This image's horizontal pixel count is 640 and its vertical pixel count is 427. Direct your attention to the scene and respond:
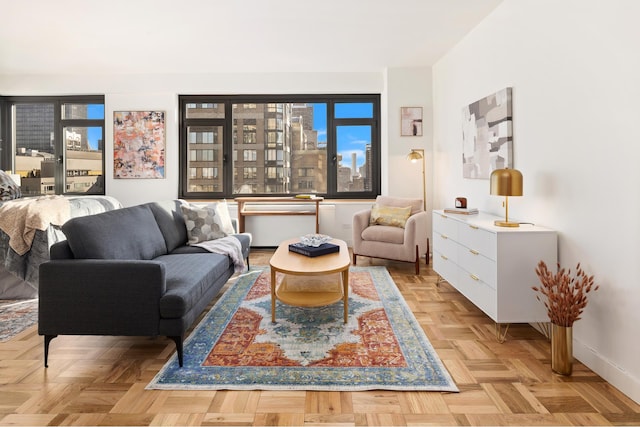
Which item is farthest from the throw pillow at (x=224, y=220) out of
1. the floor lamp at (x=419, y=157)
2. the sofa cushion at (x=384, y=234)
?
the floor lamp at (x=419, y=157)

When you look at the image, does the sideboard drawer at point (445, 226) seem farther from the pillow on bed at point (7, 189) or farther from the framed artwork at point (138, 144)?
the pillow on bed at point (7, 189)

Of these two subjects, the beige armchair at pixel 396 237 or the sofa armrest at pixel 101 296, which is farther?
the beige armchair at pixel 396 237

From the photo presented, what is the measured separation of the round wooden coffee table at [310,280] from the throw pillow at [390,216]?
1.52 meters

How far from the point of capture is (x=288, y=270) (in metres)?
2.71

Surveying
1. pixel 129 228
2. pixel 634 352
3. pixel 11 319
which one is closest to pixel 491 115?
pixel 634 352

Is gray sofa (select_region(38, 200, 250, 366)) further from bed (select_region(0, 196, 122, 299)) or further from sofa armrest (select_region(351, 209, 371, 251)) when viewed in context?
sofa armrest (select_region(351, 209, 371, 251))

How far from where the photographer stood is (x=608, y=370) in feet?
6.76

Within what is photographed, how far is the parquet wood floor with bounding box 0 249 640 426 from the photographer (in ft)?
5.68

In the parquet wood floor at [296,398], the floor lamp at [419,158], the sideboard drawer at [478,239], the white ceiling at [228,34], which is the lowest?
the parquet wood floor at [296,398]

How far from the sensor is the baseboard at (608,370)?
1898mm

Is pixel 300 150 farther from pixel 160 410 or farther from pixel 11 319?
pixel 160 410

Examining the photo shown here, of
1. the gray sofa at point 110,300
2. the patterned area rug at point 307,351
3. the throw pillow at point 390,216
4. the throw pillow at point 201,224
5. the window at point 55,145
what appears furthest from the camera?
the window at point 55,145

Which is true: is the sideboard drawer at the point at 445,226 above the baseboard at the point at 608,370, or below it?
above

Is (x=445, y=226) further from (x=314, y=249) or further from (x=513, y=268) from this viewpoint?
(x=314, y=249)
